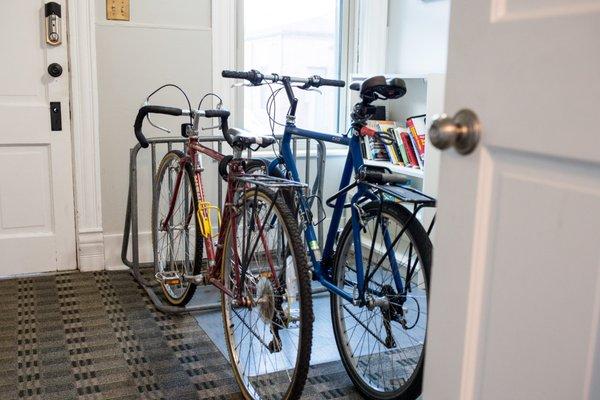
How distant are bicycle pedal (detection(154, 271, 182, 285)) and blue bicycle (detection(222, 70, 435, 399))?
2.36ft

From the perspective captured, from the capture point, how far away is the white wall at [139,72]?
10.6 feet

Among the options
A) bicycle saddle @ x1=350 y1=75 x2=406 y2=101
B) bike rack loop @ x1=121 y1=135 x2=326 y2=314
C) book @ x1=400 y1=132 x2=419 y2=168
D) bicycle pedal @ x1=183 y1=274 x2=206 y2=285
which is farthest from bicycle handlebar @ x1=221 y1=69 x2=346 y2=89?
book @ x1=400 y1=132 x2=419 y2=168

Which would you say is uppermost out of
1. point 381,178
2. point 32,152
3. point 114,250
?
point 381,178

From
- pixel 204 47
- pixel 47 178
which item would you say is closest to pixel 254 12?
pixel 204 47

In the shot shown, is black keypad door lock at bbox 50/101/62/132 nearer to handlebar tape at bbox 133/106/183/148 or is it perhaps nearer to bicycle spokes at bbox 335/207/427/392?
handlebar tape at bbox 133/106/183/148

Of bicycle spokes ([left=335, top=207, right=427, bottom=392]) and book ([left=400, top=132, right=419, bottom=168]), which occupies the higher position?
book ([left=400, top=132, right=419, bottom=168])

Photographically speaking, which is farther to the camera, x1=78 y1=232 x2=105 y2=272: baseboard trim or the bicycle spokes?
x1=78 y1=232 x2=105 y2=272: baseboard trim

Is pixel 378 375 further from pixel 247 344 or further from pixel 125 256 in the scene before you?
pixel 125 256

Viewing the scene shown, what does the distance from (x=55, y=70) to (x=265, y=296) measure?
1.89 metres

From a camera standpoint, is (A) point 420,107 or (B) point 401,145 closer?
(B) point 401,145

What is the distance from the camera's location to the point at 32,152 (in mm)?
3178

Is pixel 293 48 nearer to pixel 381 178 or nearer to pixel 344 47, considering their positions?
pixel 344 47

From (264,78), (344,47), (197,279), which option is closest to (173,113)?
(264,78)

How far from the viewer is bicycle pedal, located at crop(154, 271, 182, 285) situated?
2.66m
